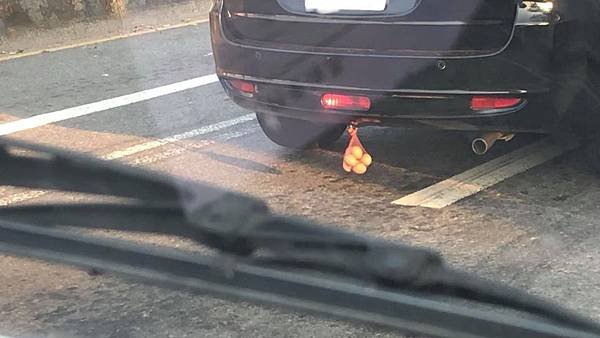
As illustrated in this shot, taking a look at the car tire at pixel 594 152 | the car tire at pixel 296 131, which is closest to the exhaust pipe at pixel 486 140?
the car tire at pixel 594 152

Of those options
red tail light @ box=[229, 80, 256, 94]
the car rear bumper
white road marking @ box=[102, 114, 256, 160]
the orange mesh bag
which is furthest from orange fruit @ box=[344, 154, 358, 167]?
white road marking @ box=[102, 114, 256, 160]

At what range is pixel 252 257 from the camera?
252cm

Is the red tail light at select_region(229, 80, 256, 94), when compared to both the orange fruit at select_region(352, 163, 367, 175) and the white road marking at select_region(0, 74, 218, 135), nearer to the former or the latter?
the orange fruit at select_region(352, 163, 367, 175)

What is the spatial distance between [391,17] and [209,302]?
141 cm

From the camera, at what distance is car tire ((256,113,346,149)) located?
5.09 m

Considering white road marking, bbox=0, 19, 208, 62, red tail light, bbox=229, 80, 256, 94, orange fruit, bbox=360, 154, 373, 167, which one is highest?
red tail light, bbox=229, 80, 256, 94

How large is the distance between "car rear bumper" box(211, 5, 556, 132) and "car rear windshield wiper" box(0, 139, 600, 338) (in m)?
1.40

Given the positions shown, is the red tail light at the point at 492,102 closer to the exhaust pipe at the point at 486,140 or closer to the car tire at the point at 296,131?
the exhaust pipe at the point at 486,140

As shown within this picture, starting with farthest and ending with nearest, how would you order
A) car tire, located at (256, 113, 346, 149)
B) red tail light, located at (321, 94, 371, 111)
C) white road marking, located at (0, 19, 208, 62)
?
white road marking, located at (0, 19, 208, 62)
car tire, located at (256, 113, 346, 149)
red tail light, located at (321, 94, 371, 111)

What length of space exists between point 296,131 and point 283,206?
0.83m

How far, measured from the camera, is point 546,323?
231cm

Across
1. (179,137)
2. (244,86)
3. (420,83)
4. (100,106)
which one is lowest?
(100,106)

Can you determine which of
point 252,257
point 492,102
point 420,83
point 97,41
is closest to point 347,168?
point 420,83

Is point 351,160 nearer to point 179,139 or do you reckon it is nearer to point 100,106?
point 179,139
